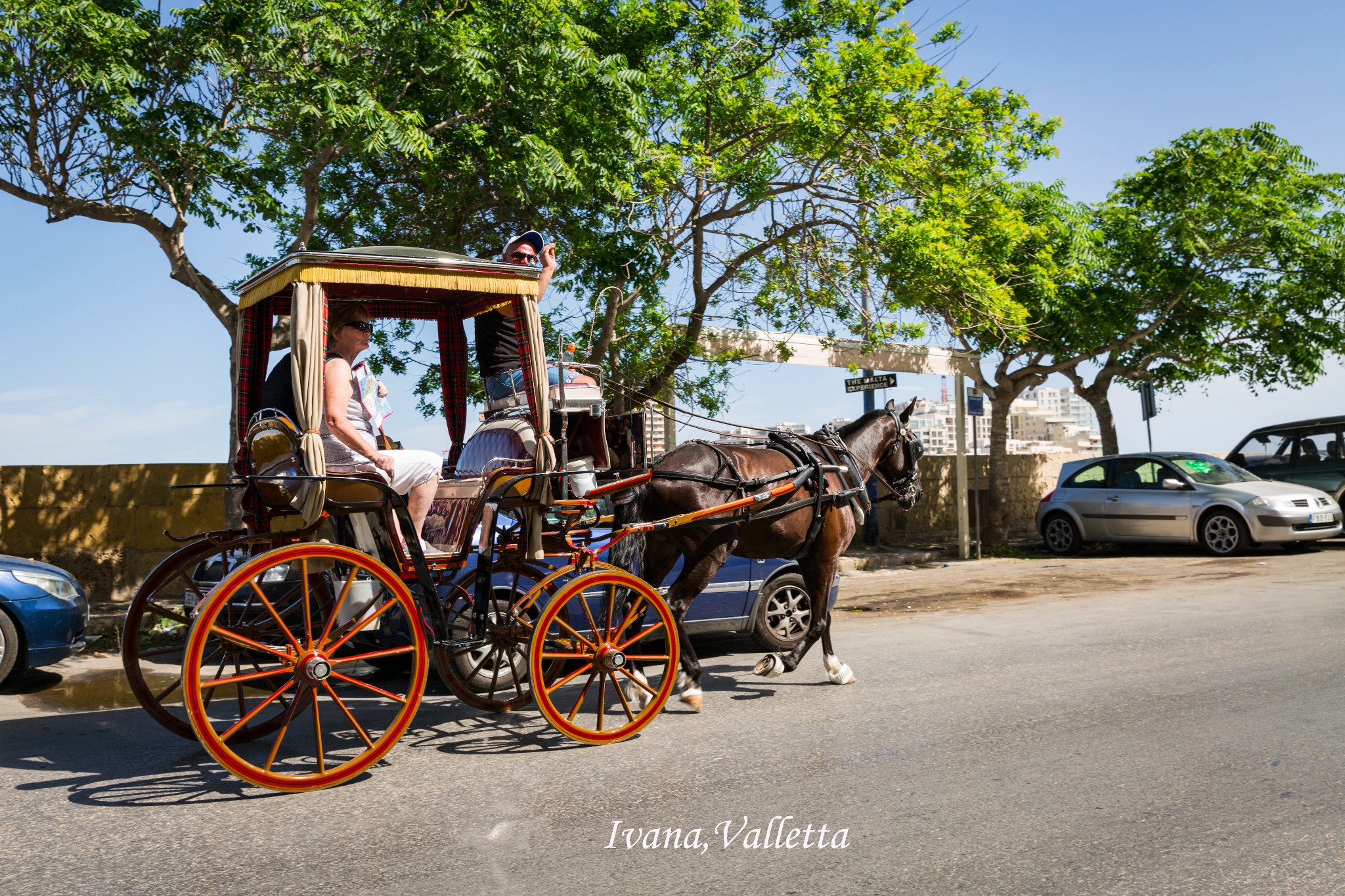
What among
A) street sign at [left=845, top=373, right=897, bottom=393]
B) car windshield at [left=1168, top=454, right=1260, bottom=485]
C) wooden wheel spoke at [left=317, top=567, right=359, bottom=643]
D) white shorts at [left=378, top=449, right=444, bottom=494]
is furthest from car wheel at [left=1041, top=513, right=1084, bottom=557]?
wooden wheel spoke at [left=317, top=567, right=359, bottom=643]

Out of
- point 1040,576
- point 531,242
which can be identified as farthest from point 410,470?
point 1040,576

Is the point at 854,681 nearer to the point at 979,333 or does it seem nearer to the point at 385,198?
the point at 385,198

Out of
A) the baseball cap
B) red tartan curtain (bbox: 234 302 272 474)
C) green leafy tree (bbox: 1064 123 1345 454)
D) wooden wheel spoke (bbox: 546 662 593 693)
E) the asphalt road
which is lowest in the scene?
the asphalt road

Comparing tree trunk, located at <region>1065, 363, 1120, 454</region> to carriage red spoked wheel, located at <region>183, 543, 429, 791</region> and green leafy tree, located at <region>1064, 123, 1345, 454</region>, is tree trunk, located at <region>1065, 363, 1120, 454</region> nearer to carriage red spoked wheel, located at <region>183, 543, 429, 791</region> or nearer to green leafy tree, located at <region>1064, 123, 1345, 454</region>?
green leafy tree, located at <region>1064, 123, 1345, 454</region>

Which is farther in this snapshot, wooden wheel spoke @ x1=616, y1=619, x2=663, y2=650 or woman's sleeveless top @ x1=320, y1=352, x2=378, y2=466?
wooden wheel spoke @ x1=616, y1=619, x2=663, y2=650

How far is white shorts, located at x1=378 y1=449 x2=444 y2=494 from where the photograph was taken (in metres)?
5.36

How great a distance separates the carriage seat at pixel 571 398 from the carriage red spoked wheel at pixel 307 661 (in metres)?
1.27

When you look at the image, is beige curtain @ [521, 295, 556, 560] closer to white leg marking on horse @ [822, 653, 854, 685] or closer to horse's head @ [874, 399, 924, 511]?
white leg marking on horse @ [822, 653, 854, 685]

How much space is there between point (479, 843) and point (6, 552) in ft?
33.0

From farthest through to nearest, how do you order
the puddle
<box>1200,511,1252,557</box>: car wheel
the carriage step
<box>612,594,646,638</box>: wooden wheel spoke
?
<box>1200,511,1252,557</box>: car wheel
the puddle
<box>612,594,646,638</box>: wooden wheel spoke
the carriage step

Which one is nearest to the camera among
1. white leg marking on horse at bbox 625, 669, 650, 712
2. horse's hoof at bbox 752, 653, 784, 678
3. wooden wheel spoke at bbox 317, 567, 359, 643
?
wooden wheel spoke at bbox 317, 567, 359, 643

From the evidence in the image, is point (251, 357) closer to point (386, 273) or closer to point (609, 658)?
point (386, 273)

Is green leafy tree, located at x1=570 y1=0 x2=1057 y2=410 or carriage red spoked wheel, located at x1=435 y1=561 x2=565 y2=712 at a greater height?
green leafy tree, located at x1=570 y1=0 x2=1057 y2=410

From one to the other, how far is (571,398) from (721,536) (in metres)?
1.27
